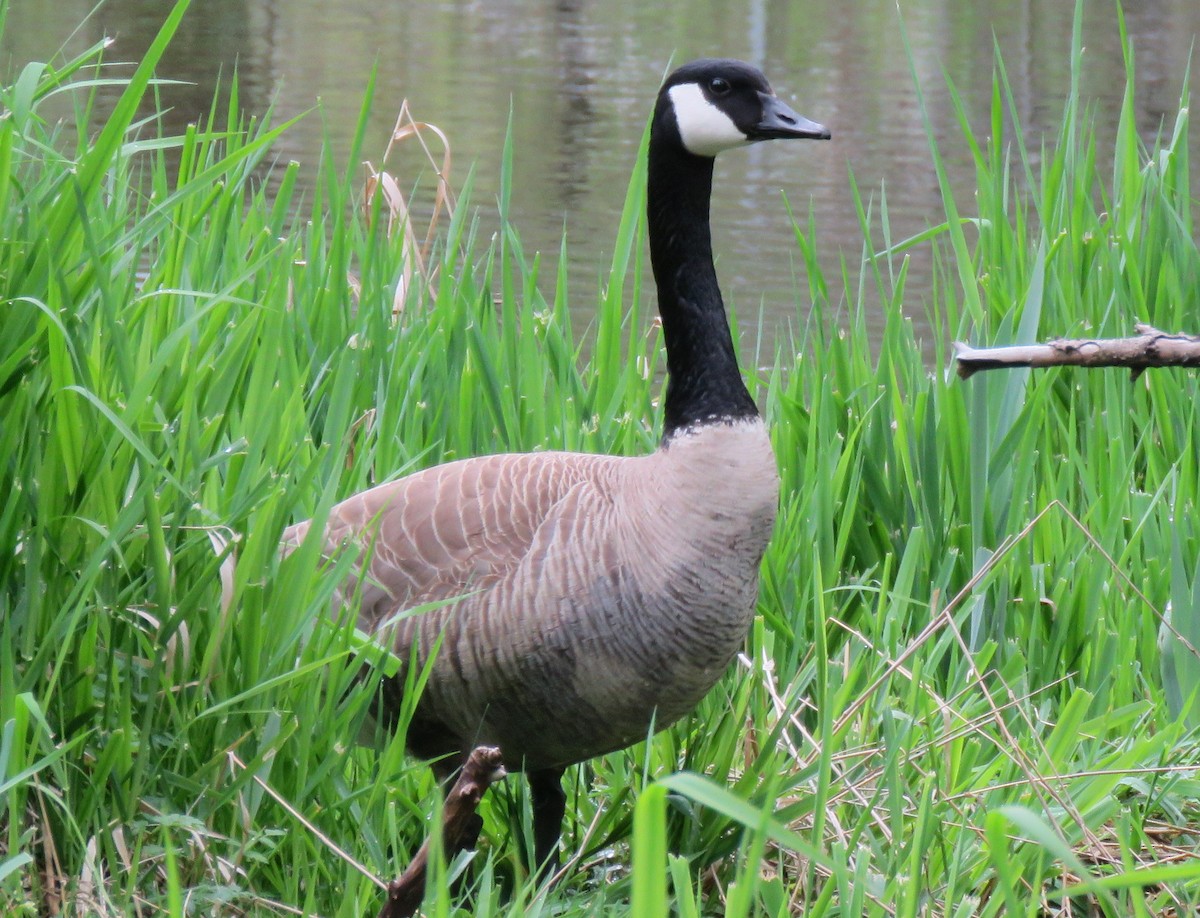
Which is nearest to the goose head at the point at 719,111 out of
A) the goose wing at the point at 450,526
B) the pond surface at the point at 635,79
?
the goose wing at the point at 450,526

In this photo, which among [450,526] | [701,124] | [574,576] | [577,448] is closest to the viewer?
[574,576]

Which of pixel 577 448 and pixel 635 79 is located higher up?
pixel 577 448

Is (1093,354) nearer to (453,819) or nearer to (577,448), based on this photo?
(453,819)

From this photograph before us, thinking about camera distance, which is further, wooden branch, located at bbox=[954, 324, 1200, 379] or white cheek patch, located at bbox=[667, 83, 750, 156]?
white cheek patch, located at bbox=[667, 83, 750, 156]

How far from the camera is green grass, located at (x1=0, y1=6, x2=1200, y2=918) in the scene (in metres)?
2.25

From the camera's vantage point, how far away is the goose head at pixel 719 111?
3.16 m

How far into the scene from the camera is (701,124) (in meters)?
3.15

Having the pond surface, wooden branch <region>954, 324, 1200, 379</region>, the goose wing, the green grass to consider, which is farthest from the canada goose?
the pond surface

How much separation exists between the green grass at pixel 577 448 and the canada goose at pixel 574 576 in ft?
0.46

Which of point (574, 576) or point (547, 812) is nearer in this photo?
point (574, 576)

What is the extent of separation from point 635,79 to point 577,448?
10555mm

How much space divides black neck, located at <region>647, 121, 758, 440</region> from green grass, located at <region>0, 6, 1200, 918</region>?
51 cm

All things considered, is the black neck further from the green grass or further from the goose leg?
the goose leg

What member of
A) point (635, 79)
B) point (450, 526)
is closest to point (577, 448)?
point (450, 526)
